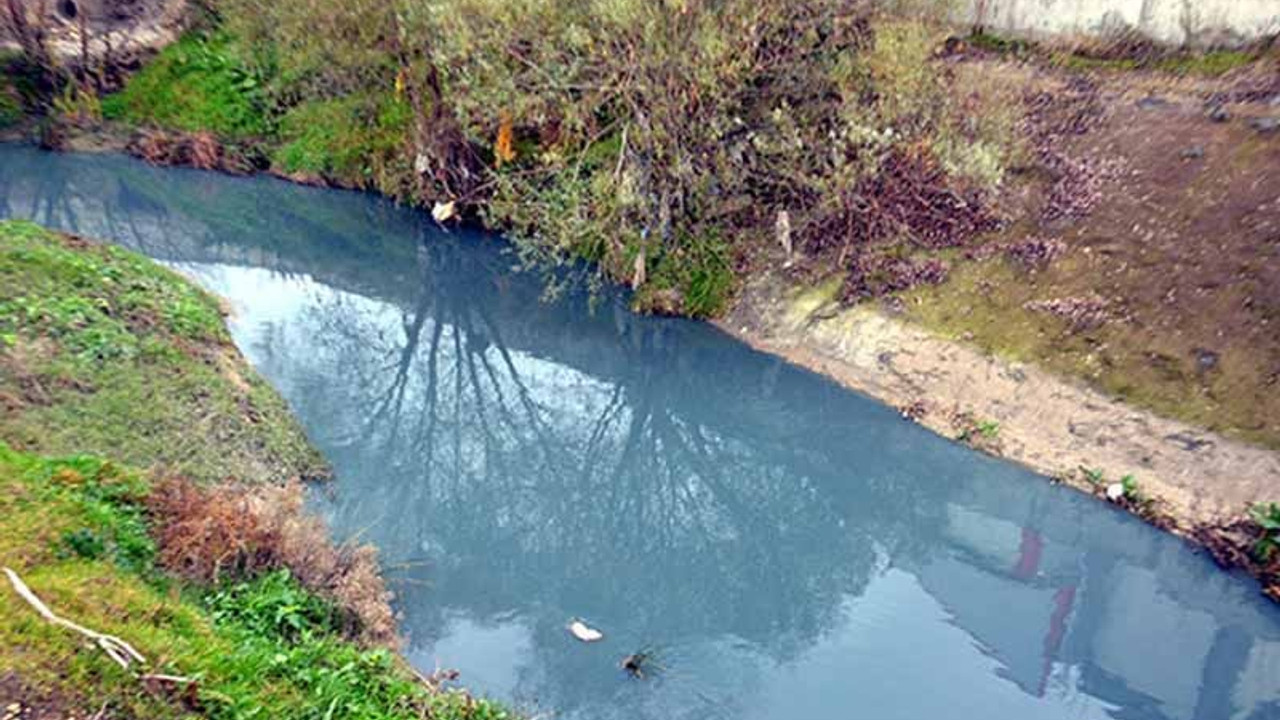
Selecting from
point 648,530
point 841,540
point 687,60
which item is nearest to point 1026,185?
point 687,60

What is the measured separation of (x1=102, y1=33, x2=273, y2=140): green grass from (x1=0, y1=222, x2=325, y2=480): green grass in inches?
665

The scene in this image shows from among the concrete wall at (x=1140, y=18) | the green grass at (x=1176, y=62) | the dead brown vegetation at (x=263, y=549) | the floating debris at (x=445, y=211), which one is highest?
the concrete wall at (x=1140, y=18)

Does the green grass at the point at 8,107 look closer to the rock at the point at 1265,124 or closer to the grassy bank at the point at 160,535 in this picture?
the grassy bank at the point at 160,535

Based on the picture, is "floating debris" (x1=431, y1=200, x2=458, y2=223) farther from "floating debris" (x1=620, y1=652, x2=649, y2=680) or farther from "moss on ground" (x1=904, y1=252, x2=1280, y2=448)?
"floating debris" (x1=620, y1=652, x2=649, y2=680)

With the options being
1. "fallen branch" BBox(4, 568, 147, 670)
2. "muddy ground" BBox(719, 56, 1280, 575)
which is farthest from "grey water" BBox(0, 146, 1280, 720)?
"fallen branch" BBox(4, 568, 147, 670)

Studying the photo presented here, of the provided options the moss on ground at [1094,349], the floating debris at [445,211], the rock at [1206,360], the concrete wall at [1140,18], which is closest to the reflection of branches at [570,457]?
the floating debris at [445,211]

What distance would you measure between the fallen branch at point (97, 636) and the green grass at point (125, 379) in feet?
16.7

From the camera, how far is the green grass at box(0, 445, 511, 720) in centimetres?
714

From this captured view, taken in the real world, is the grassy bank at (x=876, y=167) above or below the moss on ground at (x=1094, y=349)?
Answer: above

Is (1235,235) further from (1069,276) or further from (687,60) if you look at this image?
(687,60)

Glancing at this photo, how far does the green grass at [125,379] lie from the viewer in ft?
43.1

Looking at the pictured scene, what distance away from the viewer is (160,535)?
408 inches

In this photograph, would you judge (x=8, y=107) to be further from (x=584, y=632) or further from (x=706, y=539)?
(x=584, y=632)

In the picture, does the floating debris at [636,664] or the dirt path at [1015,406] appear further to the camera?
the dirt path at [1015,406]
